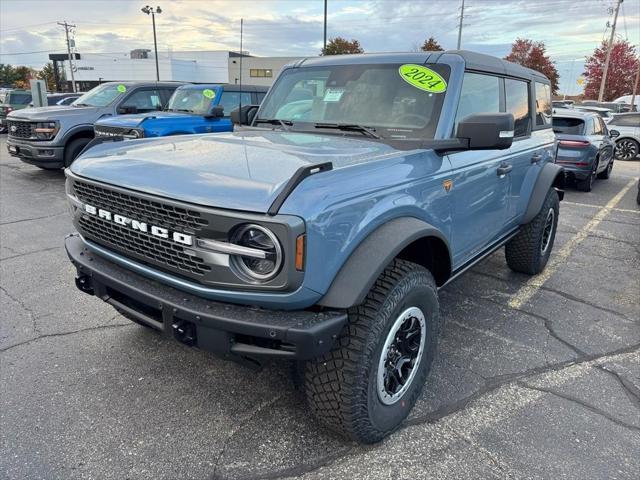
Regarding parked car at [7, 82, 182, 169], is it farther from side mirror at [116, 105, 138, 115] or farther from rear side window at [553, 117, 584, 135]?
rear side window at [553, 117, 584, 135]

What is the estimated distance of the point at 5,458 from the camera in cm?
231

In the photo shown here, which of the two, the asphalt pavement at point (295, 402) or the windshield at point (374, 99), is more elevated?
the windshield at point (374, 99)

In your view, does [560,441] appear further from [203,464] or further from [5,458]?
[5,458]

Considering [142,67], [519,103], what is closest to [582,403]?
[519,103]

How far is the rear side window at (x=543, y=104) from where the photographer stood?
4.71 meters

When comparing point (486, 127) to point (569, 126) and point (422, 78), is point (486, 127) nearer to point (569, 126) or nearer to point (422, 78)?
point (422, 78)

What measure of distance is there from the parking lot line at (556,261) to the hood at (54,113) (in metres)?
8.73

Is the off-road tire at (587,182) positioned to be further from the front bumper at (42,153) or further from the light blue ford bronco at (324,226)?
the front bumper at (42,153)

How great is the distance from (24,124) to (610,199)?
11.5m

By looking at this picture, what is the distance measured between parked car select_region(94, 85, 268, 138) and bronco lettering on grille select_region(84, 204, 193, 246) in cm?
550

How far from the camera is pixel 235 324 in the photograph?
194 centimetres

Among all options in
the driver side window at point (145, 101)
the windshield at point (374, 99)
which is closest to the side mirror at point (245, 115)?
the windshield at point (374, 99)

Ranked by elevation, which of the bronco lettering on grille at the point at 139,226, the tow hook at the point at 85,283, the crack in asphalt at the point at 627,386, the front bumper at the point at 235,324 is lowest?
the crack in asphalt at the point at 627,386

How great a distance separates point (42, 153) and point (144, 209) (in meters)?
8.27
